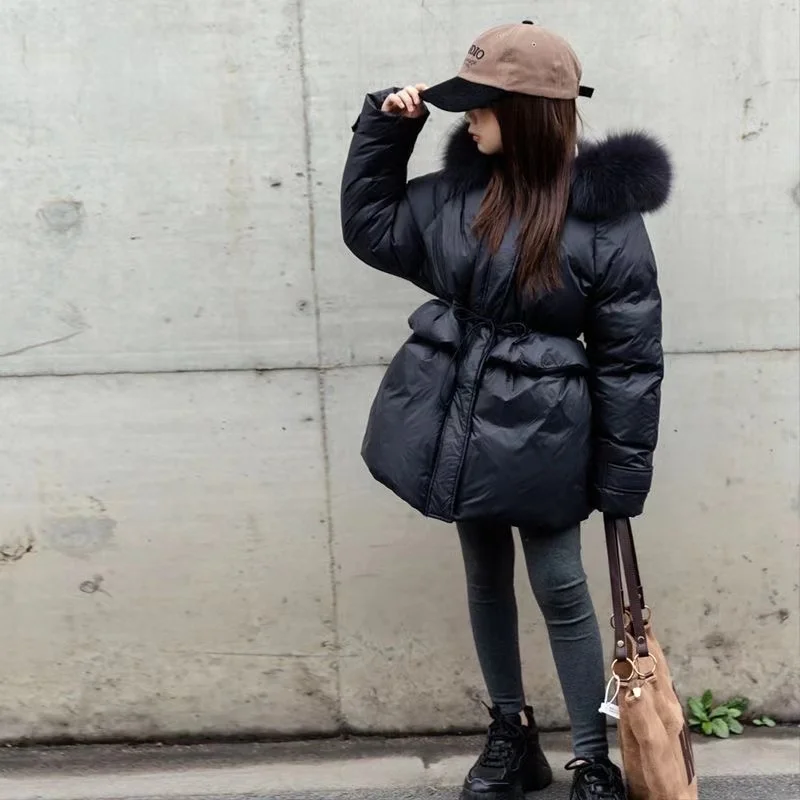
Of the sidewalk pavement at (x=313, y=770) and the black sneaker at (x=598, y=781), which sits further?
the sidewalk pavement at (x=313, y=770)

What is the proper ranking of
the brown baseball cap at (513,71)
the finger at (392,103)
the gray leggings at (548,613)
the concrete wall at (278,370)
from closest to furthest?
the brown baseball cap at (513,71), the finger at (392,103), the gray leggings at (548,613), the concrete wall at (278,370)

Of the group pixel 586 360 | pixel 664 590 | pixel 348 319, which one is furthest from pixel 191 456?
pixel 664 590

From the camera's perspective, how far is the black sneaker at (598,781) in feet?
7.55

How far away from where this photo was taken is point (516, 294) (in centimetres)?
208

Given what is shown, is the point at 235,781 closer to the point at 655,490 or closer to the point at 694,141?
the point at 655,490

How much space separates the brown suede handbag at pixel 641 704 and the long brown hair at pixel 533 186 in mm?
634

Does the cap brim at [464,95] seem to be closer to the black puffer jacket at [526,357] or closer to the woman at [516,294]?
the woman at [516,294]

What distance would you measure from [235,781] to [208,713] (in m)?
0.27

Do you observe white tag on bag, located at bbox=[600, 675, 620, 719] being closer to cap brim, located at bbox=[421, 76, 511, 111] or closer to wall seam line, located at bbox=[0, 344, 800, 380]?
wall seam line, located at bbox=[0, 344, 800, 380]

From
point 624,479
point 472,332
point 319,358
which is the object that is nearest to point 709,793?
point 624,479

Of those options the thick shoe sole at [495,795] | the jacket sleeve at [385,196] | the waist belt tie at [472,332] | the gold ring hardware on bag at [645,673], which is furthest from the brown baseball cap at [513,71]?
the thick shoe sole at [495,795]

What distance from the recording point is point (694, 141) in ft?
8.71

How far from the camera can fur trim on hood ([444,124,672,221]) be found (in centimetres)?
205

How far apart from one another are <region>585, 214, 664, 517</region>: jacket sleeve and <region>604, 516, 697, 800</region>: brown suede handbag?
0.42ft
